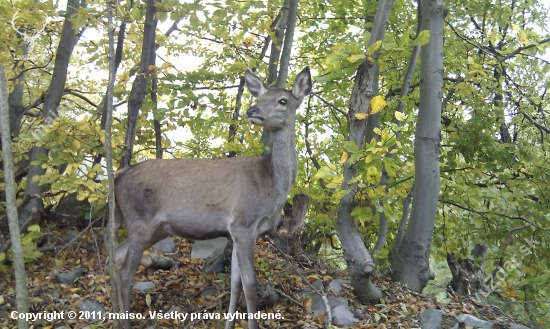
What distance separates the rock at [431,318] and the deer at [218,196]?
5.72ft

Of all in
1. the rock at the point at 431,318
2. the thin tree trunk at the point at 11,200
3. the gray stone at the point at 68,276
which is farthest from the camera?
the gray stone at the point at 68,276

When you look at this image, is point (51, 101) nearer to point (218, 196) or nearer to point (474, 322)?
point (218, 196)

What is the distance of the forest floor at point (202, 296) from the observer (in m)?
5.49

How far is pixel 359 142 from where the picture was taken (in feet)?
17.0

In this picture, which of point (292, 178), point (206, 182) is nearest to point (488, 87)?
point (292, 178)

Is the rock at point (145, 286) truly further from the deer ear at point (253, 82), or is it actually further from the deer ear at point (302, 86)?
the deer ear at point (302, 86)

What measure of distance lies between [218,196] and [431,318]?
101 inches

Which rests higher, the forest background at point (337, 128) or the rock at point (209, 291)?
the forest background at point (337, 128)

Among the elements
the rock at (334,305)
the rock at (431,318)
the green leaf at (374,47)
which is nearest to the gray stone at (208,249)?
the rock at (334,305)

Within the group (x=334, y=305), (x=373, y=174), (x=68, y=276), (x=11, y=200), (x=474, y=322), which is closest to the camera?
(x=11, y=200)

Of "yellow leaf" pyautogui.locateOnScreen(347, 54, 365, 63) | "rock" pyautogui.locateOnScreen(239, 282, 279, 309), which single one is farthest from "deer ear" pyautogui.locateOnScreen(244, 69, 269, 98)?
"rock" pyautogui.locateOnScreen(239, 282, 279, 309)

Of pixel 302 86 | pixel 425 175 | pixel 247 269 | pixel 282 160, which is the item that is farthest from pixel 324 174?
pixel 425 175

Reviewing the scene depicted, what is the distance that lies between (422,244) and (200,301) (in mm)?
2784

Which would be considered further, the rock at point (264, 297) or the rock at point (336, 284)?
the rock at point (336, 284)
